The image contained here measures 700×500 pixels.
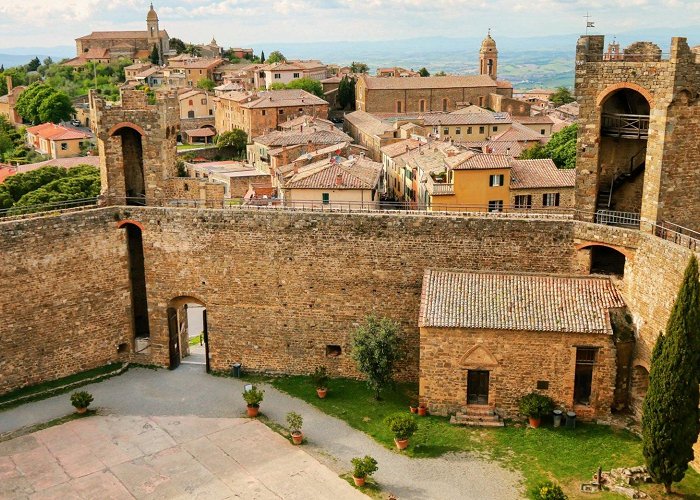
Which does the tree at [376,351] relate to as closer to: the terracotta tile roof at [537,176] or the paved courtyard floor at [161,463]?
the paved courtyard floor at [161,463]

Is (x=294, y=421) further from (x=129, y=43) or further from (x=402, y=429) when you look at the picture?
(x=129, y=43)

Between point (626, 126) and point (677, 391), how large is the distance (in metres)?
9.22

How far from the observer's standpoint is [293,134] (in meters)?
68.4

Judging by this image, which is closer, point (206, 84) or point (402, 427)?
point (402, 427)

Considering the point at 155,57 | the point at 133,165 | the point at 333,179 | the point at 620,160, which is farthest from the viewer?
the point at 155,57

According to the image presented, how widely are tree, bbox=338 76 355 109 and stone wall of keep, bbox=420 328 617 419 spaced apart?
93504mm

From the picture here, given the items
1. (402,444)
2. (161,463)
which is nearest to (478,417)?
(402,444)

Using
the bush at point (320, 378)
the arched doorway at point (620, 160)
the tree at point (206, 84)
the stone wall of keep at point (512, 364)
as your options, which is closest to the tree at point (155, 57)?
the tree at point (206, 84)

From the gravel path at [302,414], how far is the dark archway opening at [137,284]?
5.48 ft

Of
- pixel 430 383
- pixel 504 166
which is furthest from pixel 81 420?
pixel 504 166

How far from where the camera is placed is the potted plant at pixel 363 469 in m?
19.8

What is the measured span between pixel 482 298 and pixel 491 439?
4182 millimetres

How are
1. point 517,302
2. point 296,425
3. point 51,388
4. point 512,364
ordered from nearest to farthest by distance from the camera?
point 296,425
point 512,364
point 517,302
point 51,388

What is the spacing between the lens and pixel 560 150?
59812 mm
